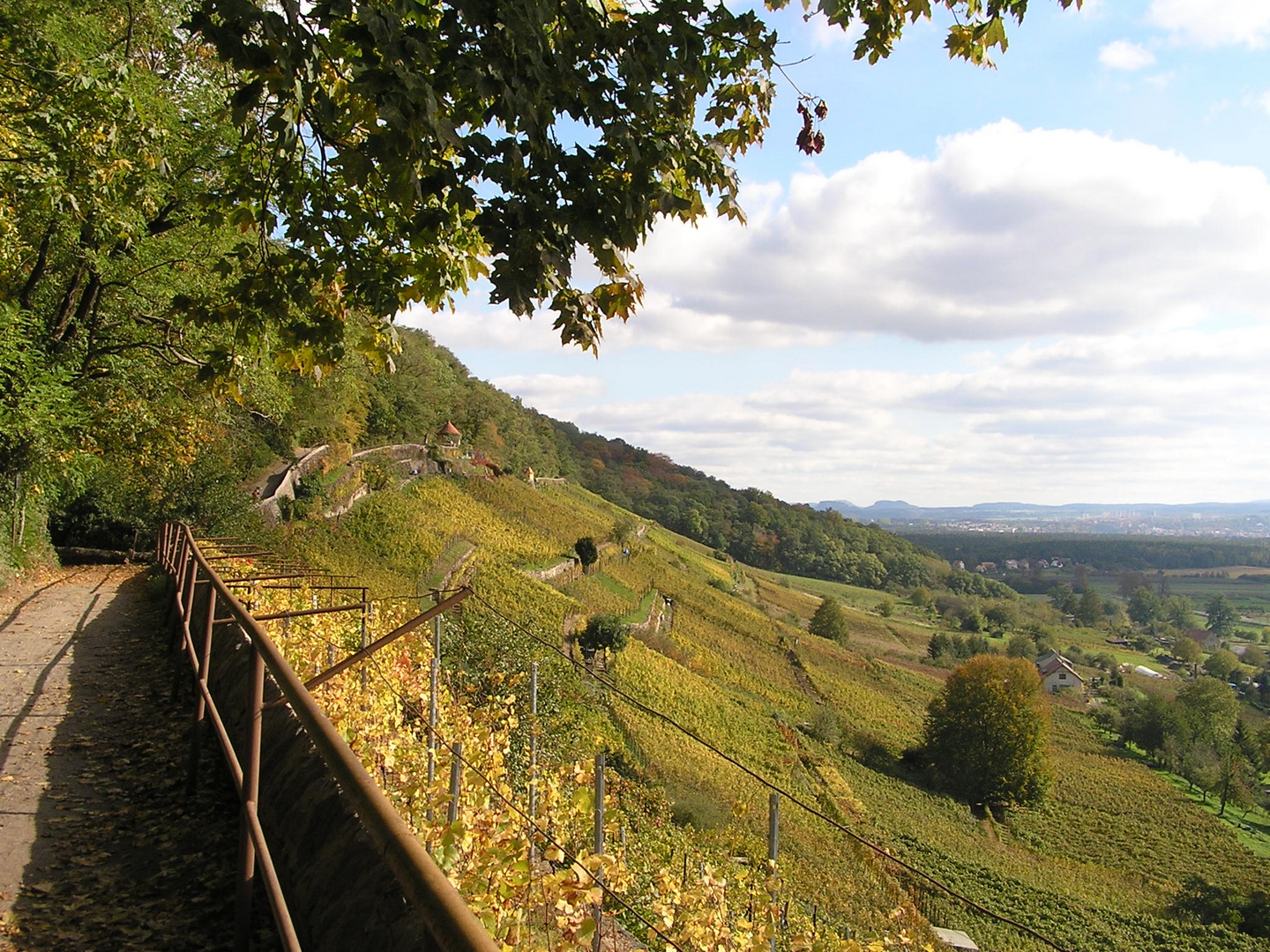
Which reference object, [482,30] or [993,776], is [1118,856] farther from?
[482,30]

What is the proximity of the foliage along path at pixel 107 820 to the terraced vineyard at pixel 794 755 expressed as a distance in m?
7.67

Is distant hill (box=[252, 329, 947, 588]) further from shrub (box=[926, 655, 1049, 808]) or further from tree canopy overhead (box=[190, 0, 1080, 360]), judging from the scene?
shrub (box=[926, 655, 1049, 808])

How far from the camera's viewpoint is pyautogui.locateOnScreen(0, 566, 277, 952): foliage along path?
315 centimetres

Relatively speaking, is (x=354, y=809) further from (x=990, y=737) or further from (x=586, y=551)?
(x=990, y=737)

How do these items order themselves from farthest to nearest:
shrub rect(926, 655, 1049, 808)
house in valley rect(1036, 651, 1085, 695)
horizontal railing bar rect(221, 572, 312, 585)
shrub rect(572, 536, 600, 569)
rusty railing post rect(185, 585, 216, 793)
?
house in valley rect(1036, 651, 1085, 695) → shrub rect(926, 655, 1049, 808) → shrub rect(572, 536, 600, 569) → horizontal railing bar rect(221, 572, 312, 585) → rusty railing post rect(185, 585, 216, 793)

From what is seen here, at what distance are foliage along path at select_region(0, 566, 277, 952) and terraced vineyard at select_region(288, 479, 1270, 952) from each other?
767 centimetres

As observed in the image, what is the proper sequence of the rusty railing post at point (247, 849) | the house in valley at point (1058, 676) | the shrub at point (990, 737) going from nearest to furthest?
the rusty railing post at point (247, 849) < the shrub at point (990, 737) < the house in valley at point (1058, 676)

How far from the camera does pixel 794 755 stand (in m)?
37.3

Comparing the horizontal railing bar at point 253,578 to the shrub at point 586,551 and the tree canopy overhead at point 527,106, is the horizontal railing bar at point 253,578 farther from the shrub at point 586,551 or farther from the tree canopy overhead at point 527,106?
the shrub at point 586,551

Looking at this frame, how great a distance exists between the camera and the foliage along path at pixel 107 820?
3.15 metres

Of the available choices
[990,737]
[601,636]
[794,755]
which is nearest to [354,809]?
[601,636]

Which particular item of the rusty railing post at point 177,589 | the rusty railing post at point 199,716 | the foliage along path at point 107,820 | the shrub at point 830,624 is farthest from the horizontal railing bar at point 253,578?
the shrub at point 830,624

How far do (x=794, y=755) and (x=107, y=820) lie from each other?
36.6 m

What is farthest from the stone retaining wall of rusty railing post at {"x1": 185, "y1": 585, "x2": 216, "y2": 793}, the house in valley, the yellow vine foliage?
the house in valley
